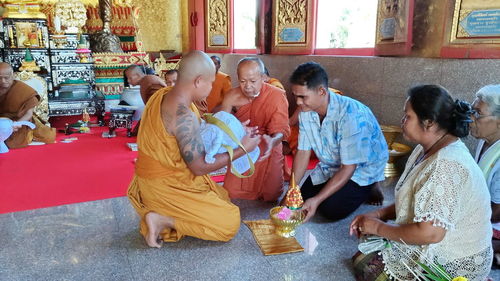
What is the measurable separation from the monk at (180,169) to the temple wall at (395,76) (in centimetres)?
239

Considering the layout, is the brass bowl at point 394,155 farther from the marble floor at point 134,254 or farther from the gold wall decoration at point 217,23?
the gold wall decoration at point 217,23

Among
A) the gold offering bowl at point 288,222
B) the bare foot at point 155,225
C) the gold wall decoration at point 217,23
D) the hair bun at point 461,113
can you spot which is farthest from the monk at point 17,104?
the hair bun at point 461,113

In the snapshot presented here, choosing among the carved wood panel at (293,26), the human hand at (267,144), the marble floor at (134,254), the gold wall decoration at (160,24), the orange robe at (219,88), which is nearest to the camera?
the marble floor at (134,254)

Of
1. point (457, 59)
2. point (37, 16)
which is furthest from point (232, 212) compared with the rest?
point (37, 16)

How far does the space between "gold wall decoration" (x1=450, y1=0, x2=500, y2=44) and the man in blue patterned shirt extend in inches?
58.9

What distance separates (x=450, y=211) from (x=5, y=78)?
5557mm

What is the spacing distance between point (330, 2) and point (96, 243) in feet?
16.3

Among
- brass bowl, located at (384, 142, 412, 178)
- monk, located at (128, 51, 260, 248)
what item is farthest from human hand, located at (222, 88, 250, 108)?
brass bowl, located at (384, 142, 412, 178)

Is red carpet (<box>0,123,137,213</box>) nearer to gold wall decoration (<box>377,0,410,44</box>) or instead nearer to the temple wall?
the temple wall

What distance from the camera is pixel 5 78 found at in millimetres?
5305

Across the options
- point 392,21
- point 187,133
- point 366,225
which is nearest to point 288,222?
point 366,225

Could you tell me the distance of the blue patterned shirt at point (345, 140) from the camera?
2.88 metres

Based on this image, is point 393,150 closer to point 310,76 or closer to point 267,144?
point 267,144

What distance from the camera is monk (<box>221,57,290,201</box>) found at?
3.50 metres
